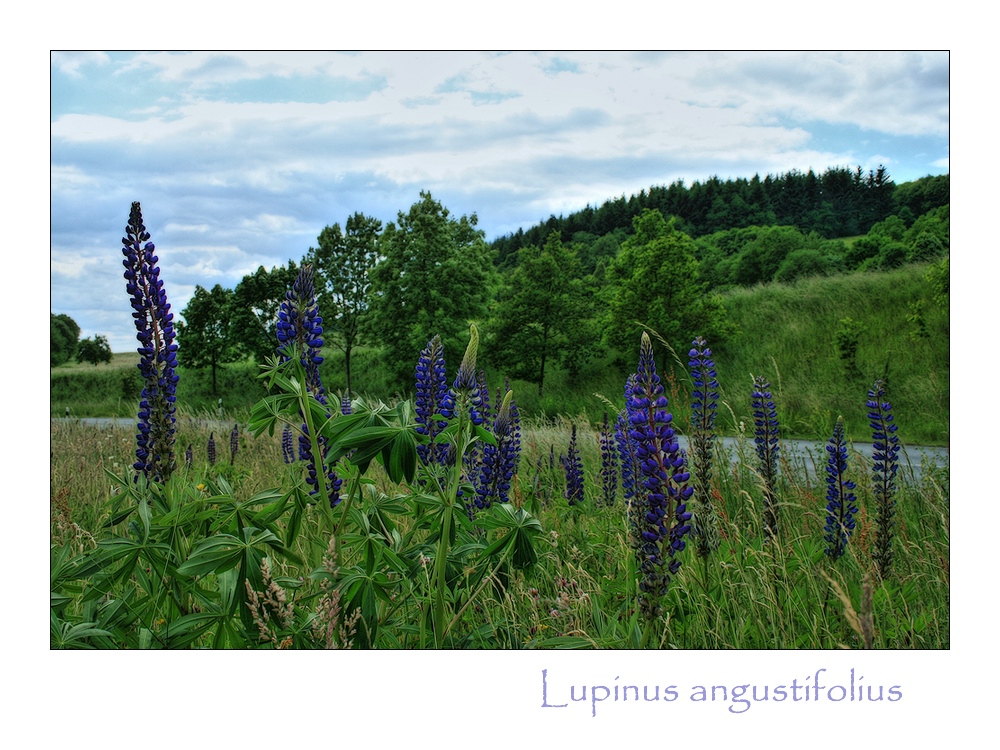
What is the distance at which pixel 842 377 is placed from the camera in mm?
9203

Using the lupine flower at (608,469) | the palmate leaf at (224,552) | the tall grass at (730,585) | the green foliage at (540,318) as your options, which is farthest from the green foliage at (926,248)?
the green foliage at (540,318)

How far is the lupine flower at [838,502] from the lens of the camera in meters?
3.68

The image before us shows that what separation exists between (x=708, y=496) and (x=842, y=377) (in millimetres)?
7096

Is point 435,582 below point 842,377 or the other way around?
below

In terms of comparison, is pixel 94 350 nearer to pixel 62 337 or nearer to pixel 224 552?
pixel 62 337

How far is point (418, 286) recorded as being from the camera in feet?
53.3

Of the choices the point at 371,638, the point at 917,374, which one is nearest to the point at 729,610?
the point at 371,638

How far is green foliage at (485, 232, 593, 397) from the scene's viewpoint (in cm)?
1777

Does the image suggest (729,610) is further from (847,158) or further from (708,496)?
(847,158)

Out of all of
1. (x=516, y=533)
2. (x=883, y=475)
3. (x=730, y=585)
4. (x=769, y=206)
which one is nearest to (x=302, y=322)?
(x=516, y=533)

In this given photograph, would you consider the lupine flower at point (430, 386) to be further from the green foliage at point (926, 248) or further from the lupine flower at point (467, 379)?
the green foliage at point (926, 248)

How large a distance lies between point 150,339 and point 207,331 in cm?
851

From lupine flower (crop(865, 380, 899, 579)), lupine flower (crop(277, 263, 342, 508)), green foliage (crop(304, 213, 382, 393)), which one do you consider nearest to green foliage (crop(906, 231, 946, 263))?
lupine flower (crop(865, 380, 899, 579))

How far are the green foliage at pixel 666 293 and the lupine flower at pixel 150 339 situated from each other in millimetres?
13128
